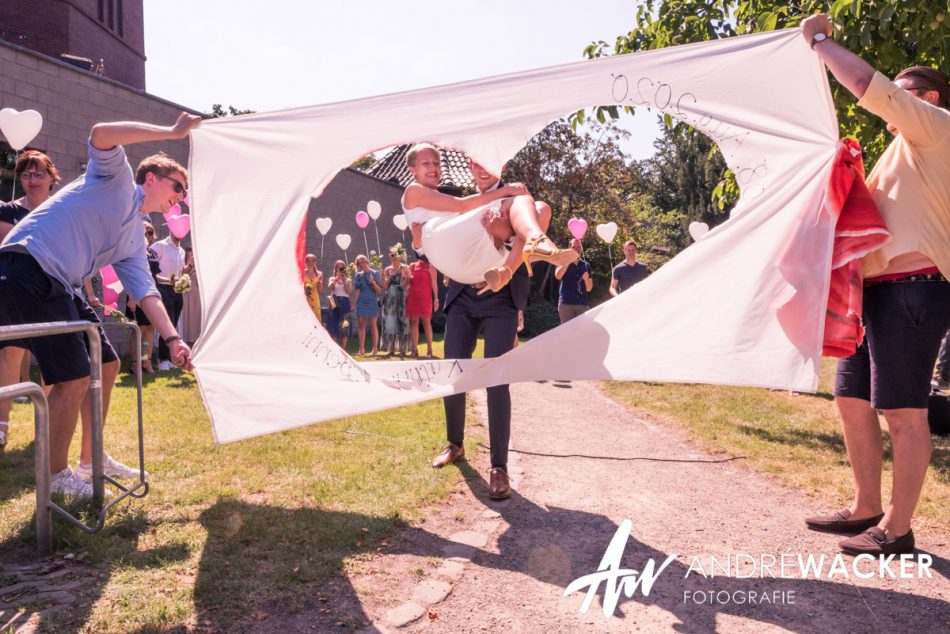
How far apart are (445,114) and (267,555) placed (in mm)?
2293

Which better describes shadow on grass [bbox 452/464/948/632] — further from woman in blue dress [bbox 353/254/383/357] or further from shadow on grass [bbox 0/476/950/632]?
woman in blue dress [bbox 353/254/383/357]

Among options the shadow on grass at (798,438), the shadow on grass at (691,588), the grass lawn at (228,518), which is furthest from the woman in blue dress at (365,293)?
the shadow on grass at (691,588)

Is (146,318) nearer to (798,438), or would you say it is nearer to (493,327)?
(493,327)

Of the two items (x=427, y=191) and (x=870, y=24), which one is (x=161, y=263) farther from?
(x=870, y=24)

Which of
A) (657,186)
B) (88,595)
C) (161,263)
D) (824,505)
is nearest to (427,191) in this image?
(88,595)

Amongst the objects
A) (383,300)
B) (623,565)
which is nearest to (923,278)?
(623,565)

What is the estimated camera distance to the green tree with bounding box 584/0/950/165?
4633mm

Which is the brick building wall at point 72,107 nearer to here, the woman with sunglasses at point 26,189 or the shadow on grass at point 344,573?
the woman with sunglasses at point 26,189

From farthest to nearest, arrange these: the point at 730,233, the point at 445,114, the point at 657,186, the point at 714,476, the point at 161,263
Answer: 1. the point at 657,186
2. the point at 161,263
3. the point at 714,476
4. the point at 445,114
5. the point at 730,233

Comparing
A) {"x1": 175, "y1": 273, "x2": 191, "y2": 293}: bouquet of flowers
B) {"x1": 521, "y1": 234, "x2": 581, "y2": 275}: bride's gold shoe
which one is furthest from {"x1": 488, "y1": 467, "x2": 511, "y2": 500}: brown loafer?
{"x1": 175, "y1": 273, "x2": 191, "y2": 293}: bouquet of flowers

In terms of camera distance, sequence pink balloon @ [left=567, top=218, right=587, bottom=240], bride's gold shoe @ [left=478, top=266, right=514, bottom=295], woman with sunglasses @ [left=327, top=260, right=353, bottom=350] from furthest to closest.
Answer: woman with sunglasses @ [left=327, top=260, right=353, bottom=350] → pink balloon @ [left=567, top=218, right=587, bottom=240] → bride's gold shoe @ [left=478, top=266, right=514, bottom=295]

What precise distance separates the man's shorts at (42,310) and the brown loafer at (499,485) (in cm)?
218

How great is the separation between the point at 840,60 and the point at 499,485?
267cm

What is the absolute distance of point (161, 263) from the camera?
9.13 m
